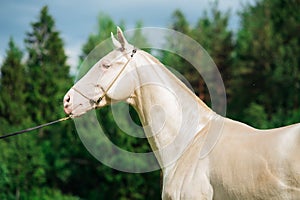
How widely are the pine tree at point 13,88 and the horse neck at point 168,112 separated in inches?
981

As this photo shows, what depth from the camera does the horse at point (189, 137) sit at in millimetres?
4234

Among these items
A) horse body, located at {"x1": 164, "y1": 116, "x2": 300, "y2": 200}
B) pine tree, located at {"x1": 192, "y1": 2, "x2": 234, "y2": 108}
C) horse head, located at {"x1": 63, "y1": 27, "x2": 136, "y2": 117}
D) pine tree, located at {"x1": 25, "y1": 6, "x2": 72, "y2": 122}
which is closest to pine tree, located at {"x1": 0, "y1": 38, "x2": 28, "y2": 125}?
pine tree, located at {"x1": 25, "y1": 6, "x2": 72, "y2": 122}

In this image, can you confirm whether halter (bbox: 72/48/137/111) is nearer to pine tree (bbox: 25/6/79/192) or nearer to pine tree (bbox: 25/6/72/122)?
pine tree (bbox: 25/6/79/192)

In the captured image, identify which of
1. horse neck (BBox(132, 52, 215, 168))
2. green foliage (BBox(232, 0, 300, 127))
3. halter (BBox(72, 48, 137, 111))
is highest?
green foliage (BBox(232, 0, 300, 127))

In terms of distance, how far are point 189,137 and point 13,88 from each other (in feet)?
90.1

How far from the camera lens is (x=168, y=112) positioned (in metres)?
5.05

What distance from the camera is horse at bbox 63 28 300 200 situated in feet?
13.9

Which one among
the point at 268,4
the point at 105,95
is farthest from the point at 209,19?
the point at 105,95

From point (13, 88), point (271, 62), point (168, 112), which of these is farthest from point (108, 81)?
point (13, 88)

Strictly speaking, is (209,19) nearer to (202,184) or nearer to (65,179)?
(65,179)

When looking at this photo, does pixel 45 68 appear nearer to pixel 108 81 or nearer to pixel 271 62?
pixel 271 62

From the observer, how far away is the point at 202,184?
453 cm

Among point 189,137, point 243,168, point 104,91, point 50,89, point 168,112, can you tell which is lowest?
point 243,168

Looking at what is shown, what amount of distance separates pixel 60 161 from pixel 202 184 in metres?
25.9
